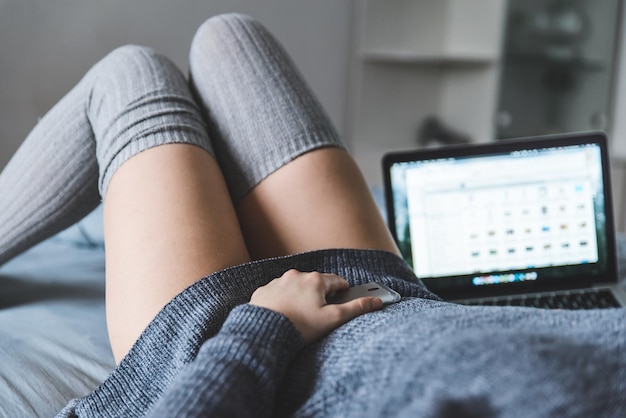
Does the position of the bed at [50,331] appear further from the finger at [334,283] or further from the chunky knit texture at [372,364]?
the finger at [334,283]

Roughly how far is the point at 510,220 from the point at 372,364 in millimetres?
688

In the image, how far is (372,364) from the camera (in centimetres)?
44

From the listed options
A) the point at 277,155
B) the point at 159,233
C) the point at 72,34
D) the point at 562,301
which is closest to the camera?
the point at 159,233

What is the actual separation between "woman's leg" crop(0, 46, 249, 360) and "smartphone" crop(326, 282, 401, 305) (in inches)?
4.9

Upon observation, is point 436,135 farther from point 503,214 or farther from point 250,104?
point 250,104

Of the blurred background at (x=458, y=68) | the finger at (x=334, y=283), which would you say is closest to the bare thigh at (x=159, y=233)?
the finger at (x=334, y=283)

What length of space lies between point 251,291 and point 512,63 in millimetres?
2172

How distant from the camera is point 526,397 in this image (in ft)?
1.18

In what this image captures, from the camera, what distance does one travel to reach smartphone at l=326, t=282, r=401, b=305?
0.58m

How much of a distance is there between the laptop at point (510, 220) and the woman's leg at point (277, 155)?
0.88 ft

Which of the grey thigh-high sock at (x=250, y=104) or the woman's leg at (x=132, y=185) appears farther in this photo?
the grey thigh-high sock at (x=250, y=104)

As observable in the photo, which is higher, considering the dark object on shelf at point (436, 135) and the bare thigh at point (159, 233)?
the bare thigh at point (159, 233)

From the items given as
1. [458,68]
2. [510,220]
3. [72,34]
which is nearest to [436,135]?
[458,68]

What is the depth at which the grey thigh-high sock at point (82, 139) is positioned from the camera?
771 millimetres
